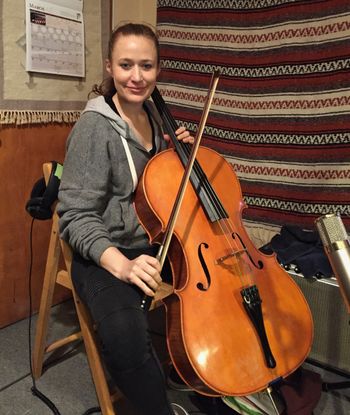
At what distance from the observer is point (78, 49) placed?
1.67m

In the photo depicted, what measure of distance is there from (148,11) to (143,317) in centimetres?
154

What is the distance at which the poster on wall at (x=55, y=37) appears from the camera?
58.6 inches

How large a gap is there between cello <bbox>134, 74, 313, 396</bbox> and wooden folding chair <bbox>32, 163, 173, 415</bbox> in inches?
9.0

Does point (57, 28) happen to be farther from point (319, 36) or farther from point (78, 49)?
point (319, 36)

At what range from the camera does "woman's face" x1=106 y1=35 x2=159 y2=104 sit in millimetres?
1135

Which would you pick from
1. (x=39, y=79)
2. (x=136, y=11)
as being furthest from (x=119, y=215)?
(x=136, y=11)

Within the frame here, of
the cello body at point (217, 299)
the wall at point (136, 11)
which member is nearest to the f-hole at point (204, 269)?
the cello body at point (217, 299)

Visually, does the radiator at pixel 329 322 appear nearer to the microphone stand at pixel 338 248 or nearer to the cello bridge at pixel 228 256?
the cello bridge at pixel 228 256

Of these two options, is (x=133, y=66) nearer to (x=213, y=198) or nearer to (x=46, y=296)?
(x=213, y=198)

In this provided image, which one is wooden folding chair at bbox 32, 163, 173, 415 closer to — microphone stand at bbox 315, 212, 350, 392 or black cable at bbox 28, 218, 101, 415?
black cable at bbox 28, 218, 101, 415

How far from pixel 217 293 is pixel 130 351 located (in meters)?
0.24

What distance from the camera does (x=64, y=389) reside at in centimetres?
132

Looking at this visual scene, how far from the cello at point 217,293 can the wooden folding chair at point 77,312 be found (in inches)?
9.0

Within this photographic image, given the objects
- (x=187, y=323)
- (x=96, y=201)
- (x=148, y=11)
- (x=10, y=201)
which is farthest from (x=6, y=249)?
(x=148, y=11)
